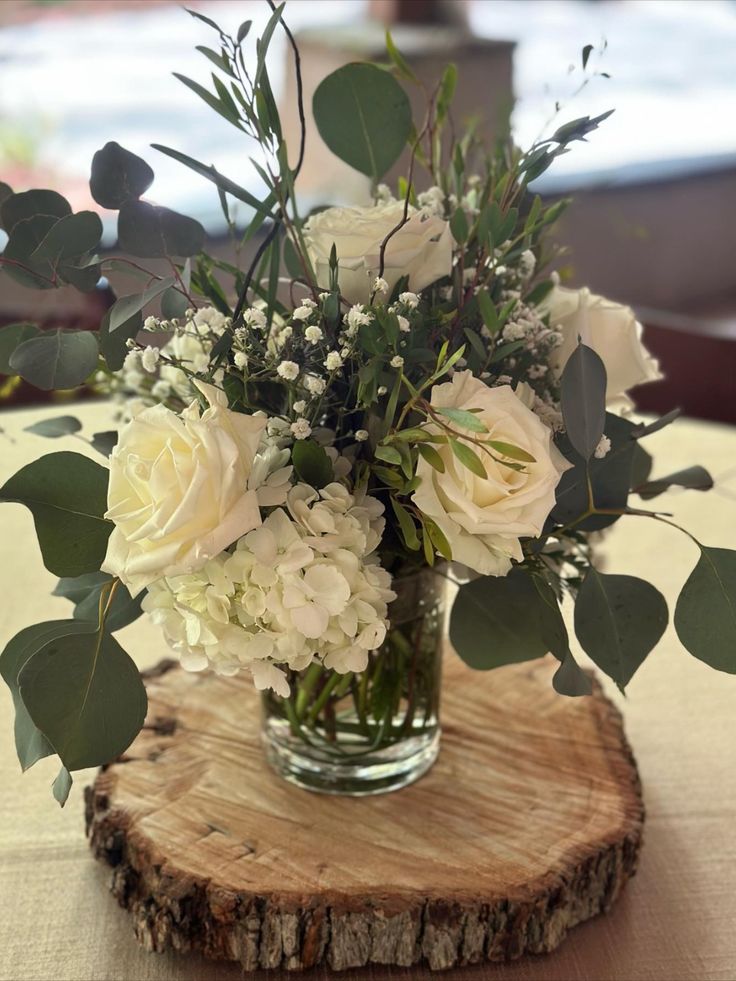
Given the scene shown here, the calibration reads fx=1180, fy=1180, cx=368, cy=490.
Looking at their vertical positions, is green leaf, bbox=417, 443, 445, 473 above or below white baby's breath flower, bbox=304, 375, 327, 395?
below

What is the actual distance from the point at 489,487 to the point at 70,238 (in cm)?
28

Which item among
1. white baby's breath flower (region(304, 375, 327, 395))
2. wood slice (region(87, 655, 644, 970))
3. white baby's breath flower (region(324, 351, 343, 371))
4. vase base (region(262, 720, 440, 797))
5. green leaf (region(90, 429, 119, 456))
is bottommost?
wood slice (region(87, 655, 644, 970))

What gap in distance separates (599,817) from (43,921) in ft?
1.26

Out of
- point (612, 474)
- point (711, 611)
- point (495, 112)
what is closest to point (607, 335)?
point (612, 474)

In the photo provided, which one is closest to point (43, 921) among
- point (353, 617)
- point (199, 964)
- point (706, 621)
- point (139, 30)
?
point (199, 964)

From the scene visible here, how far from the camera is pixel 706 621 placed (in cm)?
70

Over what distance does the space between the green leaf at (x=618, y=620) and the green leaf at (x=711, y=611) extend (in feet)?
0.06

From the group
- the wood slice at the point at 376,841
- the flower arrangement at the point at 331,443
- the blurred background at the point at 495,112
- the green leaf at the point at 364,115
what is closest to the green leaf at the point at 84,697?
the flower arrangement at the point at 331,443

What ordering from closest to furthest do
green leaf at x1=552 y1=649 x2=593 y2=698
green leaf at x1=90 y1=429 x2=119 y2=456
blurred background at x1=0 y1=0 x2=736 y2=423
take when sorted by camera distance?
green leaf at x1=552 y1=649 x2=593 y2=698, green leaf at x1=90 y1=429 x2=119 y2=456, blurred background at x1=0 y1=0 x2=736 y2=423

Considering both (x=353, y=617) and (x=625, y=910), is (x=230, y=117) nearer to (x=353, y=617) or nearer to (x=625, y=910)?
(x=353, y=617)

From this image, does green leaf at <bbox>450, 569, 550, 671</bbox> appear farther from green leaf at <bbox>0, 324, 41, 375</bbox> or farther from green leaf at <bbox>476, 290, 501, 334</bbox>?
green leaf at <bbox>0, 324, 41, 375</bbox>

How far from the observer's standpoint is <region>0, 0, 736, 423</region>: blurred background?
2584mm

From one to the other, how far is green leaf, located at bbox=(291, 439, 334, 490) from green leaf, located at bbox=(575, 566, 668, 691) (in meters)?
0.18

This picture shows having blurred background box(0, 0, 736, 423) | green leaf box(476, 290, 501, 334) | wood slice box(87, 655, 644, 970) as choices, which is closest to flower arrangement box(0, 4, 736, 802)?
green leaf box(476, 290, 501, 334)
